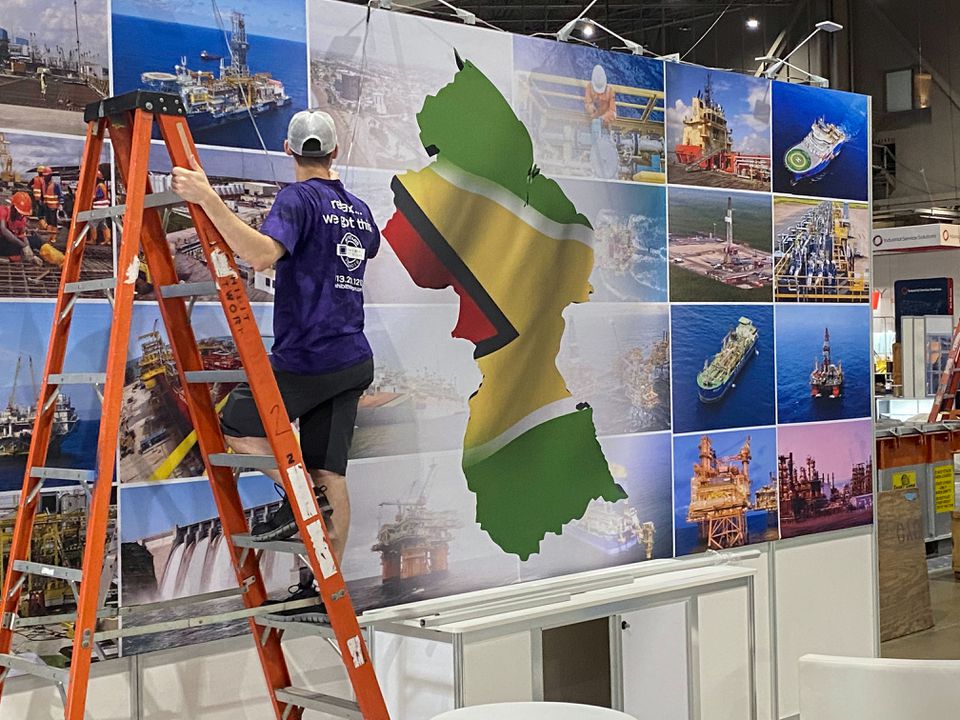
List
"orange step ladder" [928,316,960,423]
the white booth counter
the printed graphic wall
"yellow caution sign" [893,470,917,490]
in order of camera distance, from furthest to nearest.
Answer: "orange step ladder" [928,316,960,423]
"yellow caution sign" [893,470,917,490]
the white booth counter
the printed graphic wall

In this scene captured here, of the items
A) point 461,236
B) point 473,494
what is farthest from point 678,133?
point 473,494

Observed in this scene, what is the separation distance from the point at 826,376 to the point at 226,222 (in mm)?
3092

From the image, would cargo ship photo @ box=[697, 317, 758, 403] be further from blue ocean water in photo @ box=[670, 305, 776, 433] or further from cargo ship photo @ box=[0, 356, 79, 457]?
cargo ship photo @ box=[0, 356, 79, 457]

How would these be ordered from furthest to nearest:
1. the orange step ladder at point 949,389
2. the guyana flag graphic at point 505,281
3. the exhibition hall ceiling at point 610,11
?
the exhibition hall ceiling at point 610,11
the orange step ladder at point 949,389
the guyana flag graphic at point 505,281

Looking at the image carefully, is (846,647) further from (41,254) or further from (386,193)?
(41,254)

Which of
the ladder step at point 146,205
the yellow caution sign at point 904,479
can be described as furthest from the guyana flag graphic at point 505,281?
the yellow caution sign at point 904,479

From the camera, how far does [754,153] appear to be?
4.77 meters

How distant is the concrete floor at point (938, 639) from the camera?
6.04 metres

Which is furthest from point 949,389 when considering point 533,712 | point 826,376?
point 533,712

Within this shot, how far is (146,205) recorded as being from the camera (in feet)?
8.73

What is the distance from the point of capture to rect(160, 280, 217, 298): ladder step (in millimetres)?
2578

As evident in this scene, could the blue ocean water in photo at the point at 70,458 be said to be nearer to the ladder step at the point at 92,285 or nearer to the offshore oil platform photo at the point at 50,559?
the offshore oil platform photo at the point at 50,559

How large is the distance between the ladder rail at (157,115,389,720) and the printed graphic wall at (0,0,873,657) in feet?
1.46

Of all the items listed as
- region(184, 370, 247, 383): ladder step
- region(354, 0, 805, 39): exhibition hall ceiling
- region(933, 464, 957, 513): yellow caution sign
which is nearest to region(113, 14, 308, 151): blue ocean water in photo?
region(184, 370, 247, 383): ladder step
